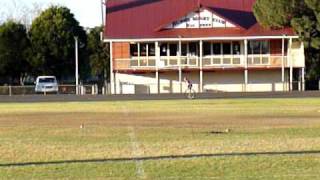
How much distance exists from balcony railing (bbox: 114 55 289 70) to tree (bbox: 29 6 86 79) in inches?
450

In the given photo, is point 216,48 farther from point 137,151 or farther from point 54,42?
point 137,151

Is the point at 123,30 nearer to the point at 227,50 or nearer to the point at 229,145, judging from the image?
the point at 227,50

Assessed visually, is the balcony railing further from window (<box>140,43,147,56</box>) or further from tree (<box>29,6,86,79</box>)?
tree (<box>29,6,86,79</box>)

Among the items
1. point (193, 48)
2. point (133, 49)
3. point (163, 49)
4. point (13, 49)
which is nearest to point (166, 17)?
point (163, 49)

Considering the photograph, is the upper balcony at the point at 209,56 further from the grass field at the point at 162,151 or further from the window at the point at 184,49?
the grass field at the point at 162,151

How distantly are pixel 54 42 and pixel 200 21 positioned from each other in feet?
55.1

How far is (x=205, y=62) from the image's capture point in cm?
7012

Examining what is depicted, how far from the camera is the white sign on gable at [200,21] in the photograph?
72000 mm

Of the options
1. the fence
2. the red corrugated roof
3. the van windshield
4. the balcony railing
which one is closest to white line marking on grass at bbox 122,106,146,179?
the fence

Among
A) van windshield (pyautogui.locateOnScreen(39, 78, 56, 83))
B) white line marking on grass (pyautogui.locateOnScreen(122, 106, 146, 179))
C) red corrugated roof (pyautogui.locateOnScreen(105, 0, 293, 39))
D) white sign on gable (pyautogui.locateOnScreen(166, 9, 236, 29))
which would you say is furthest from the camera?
white sign on gable (pyautogui.locateOnScreen(166, 9, 236, 29))

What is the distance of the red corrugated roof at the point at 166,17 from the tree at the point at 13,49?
9797 millimetres

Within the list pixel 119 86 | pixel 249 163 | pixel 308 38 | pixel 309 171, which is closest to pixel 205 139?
pixel 249 163

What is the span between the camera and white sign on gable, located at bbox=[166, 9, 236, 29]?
2835 inches

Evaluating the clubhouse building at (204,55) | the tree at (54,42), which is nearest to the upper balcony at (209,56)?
the clubhouse building at (204,55)
